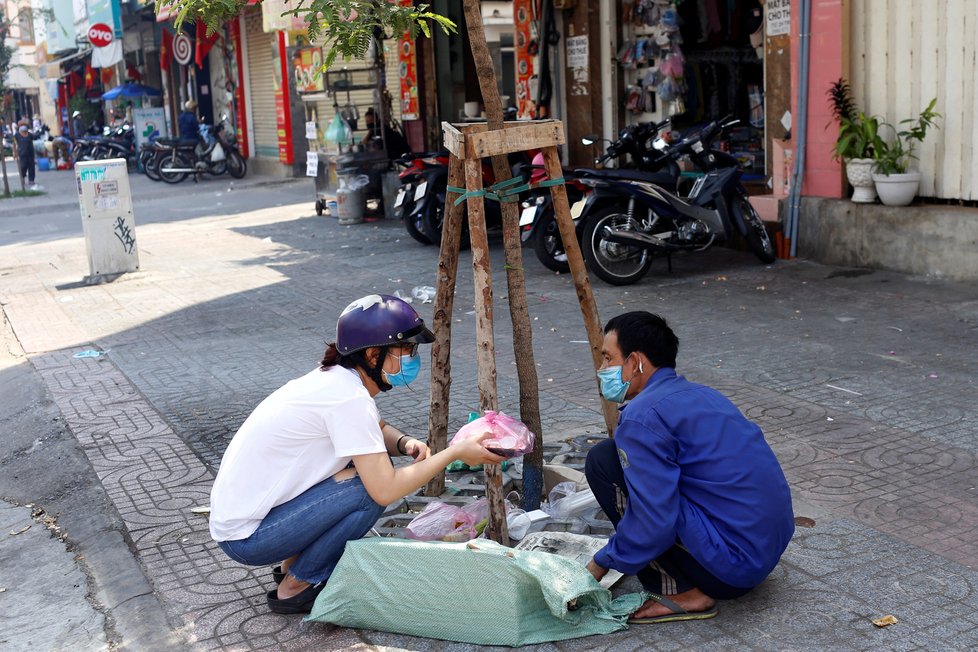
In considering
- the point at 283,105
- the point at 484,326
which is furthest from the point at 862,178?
the point at 283,105

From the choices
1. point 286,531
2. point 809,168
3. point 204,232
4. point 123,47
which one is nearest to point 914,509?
point 286,531

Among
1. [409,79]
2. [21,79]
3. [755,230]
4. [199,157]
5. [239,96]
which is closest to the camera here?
[755,230]

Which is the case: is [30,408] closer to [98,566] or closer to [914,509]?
[98,566]

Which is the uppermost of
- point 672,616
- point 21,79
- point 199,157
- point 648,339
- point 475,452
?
point 21,79

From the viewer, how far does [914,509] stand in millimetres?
4258

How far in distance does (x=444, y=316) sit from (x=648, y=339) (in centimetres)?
125

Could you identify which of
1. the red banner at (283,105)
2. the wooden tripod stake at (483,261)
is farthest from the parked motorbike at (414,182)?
the red banner at (283,105)

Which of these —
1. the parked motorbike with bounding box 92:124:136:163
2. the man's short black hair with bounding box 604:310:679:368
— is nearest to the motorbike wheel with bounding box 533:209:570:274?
the man's short black hair with bounding box 604:310:679:368

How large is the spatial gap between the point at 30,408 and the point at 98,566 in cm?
272

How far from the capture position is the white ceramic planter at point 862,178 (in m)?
8.79

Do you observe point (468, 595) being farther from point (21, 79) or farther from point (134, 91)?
point (21, 79)

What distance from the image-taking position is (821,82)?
30.3 feet

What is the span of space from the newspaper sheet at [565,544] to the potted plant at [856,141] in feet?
19.8

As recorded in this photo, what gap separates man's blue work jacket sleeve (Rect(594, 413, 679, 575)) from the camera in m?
3.24
